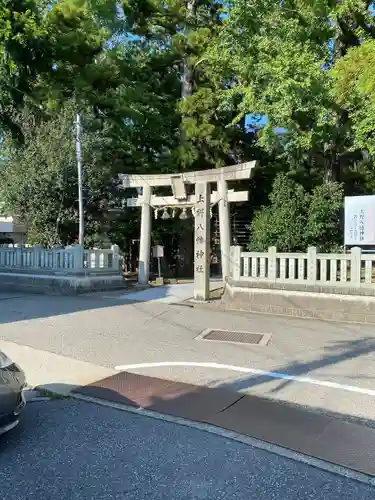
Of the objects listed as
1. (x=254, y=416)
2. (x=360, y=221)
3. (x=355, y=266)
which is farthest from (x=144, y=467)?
(x=360, y=221)

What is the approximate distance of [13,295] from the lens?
43.4 feet

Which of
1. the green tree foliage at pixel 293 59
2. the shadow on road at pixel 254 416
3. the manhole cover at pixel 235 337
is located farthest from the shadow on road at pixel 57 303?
the green tree foliage at pixel 293 59

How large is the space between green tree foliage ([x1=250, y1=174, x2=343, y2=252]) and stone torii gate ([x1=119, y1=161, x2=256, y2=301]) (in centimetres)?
136

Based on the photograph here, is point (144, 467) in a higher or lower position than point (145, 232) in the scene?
lower

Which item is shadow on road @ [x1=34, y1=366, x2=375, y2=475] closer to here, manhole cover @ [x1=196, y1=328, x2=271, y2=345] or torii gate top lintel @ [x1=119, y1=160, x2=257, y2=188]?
manhole cover @ [x1=196, y1=328, x2=271, y2=345]

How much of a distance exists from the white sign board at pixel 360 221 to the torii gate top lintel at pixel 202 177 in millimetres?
3202

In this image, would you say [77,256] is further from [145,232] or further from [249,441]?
[249,441]

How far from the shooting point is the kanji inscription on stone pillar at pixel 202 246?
11.9 m

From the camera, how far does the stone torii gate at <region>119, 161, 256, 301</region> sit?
12031mm

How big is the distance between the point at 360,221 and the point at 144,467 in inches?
320

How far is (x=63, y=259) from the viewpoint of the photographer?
1375 centimetres

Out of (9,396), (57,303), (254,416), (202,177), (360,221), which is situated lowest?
(254,416)

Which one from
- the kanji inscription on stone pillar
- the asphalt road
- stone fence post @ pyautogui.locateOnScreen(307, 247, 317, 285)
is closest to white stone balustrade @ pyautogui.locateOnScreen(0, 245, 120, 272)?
the kanji inscription on stone pillar

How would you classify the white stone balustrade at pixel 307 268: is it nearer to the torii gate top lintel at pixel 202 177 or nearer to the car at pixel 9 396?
the torii gate top lintel at pixel 202 177
